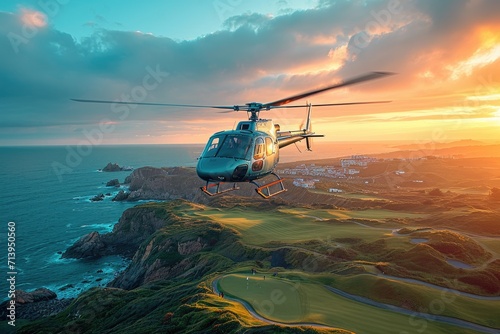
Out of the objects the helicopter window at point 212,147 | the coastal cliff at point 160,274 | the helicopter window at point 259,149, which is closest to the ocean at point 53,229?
the coastal cliff at point 160,274

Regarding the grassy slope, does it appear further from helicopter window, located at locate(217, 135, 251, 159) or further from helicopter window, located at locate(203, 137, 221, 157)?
helicopter window, located at locate(203, 137, 221, 157)

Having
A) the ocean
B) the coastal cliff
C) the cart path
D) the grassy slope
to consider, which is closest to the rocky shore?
the ocean

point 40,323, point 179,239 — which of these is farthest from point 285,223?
point 40,323

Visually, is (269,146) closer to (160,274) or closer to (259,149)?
(259,149)

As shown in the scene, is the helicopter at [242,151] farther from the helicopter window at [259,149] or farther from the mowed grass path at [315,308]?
the mowed grass path at [315,308]

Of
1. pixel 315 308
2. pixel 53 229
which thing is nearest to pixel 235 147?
pixel 315 308

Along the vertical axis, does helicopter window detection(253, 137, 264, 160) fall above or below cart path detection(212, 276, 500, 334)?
above

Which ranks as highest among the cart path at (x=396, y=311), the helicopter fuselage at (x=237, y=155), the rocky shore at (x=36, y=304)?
the helicopter fuselage at (x=237, y=155)
